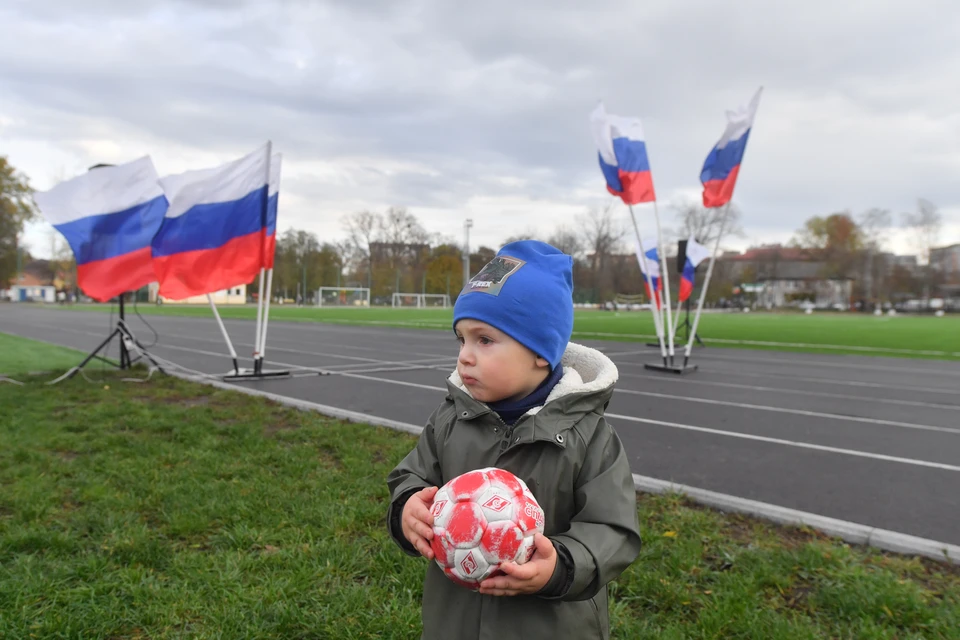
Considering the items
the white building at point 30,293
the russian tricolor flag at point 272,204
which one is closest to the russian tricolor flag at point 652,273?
the russian tricolor flag at point 272,204

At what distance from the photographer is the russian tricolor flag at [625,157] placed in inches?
437

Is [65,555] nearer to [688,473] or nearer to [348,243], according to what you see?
[688,473]

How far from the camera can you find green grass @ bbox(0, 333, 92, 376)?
11156 mm

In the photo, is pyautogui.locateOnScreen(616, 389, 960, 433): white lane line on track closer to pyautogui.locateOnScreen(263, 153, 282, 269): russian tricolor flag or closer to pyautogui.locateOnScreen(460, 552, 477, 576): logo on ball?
pyautogui.locateOnScreen(263, 153, 282, 269): russian tricolor flag

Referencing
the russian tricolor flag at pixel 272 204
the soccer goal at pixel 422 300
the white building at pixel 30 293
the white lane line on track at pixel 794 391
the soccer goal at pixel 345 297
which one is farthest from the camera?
the white building at pixel 30 293

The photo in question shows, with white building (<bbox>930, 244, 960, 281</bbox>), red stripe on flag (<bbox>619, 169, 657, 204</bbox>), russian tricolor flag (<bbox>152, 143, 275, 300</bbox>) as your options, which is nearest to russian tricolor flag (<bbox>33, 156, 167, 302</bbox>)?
russian tricolor flag (<bbox>152, 143, 275, 300</bbox>)

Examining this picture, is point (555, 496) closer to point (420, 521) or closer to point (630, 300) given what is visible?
point (420, 521)

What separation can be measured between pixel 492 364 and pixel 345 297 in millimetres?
75709

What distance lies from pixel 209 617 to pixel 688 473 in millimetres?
3952

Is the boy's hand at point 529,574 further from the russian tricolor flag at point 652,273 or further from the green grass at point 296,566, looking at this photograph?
the russian tricolor flag at point 652,273

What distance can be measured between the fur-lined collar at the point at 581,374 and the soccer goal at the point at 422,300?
2812 inches

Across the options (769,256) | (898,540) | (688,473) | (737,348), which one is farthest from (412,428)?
(769,256)

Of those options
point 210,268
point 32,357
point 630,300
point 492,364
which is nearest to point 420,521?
point 492,364

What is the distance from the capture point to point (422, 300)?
7681 centimetres
